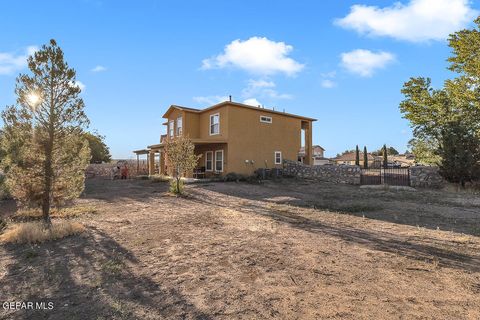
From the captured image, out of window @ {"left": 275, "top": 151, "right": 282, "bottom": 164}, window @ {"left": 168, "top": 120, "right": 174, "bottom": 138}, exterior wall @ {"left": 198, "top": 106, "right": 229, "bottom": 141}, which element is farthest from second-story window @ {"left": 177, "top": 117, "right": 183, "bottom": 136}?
window @ {"left": 275, "top": 151, "right": 282, "bottom": 164}

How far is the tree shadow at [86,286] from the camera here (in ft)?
10.5

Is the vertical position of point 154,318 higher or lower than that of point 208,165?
lower

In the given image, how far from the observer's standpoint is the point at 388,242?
19.3ft

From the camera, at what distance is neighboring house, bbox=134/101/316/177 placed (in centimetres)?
2089

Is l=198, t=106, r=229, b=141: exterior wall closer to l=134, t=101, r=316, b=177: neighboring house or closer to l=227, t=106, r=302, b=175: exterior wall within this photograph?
l=134, t=101, r=316, b=177: neighboring house

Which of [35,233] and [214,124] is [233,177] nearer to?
[214,124]

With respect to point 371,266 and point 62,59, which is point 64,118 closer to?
point 62,59

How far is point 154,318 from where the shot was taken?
10.1 ft

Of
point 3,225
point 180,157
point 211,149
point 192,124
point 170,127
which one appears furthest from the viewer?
point 170,127

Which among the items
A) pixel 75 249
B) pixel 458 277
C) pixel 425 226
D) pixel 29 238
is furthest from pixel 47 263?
pixel 425 226

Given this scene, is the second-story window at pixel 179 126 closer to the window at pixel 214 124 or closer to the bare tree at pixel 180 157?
the window at pixel 214 124

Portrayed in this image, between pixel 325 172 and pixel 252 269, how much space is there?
1823cm

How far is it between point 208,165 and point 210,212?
13825mm

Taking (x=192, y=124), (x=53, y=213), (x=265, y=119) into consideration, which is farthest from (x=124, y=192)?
(x=265, y=119)
